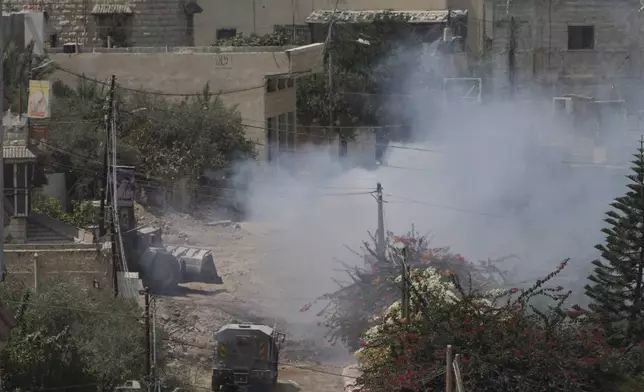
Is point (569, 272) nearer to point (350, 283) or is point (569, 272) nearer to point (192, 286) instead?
point (350, 283)

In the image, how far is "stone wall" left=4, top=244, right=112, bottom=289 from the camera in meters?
27.1

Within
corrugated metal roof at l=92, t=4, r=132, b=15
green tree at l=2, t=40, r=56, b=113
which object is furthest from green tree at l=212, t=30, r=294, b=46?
green tree at l=2, t=40, r=56, b=113

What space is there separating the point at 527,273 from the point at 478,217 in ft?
17.0

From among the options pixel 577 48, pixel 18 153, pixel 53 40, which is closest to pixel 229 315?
pixel 18 153

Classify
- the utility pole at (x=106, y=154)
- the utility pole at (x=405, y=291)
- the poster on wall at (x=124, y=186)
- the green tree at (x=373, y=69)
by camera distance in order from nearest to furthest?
the utility pole at (x=405, y=291)
the utility pole at (x=106, y=154)
the poster on wall at (x=124, y=186)
the green tree at (x=373, y=69)

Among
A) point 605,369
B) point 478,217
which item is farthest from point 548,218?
point 605,369

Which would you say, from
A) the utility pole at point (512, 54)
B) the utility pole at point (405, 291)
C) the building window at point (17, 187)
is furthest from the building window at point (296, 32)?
the utility pole at point (405, 291)

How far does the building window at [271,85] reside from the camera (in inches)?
1619

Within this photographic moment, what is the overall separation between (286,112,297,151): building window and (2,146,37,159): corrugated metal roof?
534 inches

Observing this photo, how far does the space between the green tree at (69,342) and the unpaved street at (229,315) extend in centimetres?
173

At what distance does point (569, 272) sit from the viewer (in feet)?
104

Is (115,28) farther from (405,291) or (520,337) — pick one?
(520,337)

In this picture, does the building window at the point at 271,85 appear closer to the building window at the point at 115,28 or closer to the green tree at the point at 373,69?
the building window at the point at 115,28

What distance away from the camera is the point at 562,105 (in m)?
42.9
